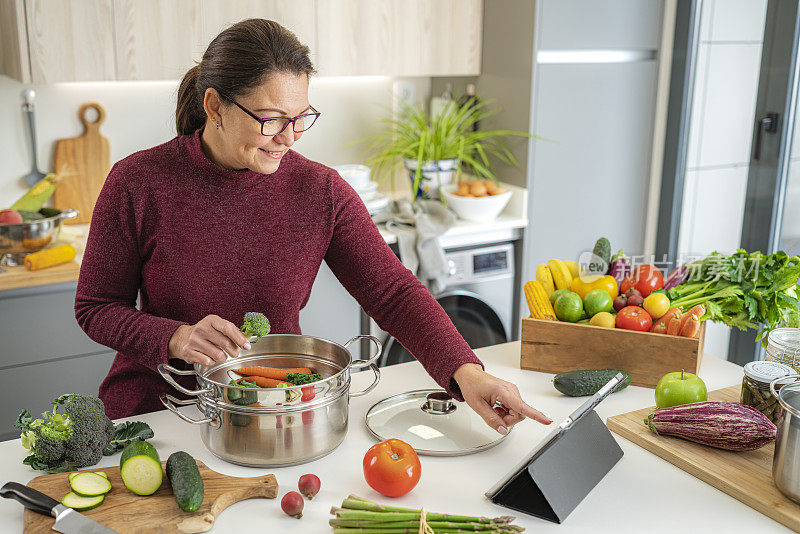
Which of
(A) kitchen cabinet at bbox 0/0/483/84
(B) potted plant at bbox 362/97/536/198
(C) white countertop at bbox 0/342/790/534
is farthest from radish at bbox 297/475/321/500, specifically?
(B) potted plant at bbox 362/97/536/198

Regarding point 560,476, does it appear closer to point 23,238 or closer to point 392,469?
point 392,469

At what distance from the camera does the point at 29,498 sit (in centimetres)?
105

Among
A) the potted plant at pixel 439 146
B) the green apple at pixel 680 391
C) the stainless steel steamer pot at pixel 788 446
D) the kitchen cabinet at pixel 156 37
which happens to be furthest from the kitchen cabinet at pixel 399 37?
the stainless steel steamer pot at pixel 788 446

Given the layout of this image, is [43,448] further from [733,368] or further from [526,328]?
[733,368]

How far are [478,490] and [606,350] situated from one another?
1.82ft

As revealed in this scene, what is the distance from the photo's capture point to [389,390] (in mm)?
1545

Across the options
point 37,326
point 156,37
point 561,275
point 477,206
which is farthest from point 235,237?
point 477,206

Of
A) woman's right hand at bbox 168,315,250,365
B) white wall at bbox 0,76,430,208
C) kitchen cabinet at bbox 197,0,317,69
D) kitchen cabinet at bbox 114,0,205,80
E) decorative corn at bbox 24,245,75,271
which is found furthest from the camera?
white wall at bbox 0,76,430,208

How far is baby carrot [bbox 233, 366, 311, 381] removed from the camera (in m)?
1.26

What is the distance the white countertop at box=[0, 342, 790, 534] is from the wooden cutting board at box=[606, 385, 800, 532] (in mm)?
13

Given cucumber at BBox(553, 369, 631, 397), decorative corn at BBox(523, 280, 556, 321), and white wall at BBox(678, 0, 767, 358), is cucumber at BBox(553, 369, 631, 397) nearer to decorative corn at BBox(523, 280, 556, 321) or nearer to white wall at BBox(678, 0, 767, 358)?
decorative corn at BBox(523, 280, 556, 321)

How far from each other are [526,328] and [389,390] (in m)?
0.34

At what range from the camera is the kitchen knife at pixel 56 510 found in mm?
1024

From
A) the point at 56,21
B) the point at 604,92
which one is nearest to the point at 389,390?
the point at 56,21
